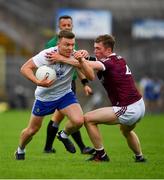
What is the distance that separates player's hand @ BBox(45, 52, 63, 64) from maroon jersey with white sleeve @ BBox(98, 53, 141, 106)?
0.64 m

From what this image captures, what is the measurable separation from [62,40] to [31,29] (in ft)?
95.1

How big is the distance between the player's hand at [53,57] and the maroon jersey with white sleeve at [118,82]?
25.3 inches

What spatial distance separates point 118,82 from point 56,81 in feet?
3.38

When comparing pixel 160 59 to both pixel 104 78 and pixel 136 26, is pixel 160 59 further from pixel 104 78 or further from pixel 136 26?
pixel 104 78

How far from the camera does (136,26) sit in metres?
42.8

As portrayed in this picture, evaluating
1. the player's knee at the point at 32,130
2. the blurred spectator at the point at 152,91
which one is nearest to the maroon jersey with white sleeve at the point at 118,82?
the player's knee at the point at 32,130

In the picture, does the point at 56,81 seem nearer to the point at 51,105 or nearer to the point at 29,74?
the point at 51,105

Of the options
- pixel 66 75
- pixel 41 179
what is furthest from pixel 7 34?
pixel 41 179

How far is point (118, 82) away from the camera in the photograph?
40.2 feet

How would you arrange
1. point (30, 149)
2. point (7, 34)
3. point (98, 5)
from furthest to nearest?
point (98, 5) < point (7, 34) < point (30, 149)

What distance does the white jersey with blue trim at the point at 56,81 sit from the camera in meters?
12.4

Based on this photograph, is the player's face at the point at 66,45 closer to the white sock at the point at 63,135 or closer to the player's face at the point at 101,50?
the player's face at the point at 101,50

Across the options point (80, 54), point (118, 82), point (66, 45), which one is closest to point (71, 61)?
point (66, 45)

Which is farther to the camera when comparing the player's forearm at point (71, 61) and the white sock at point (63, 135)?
the white sock at point (63, 135)
